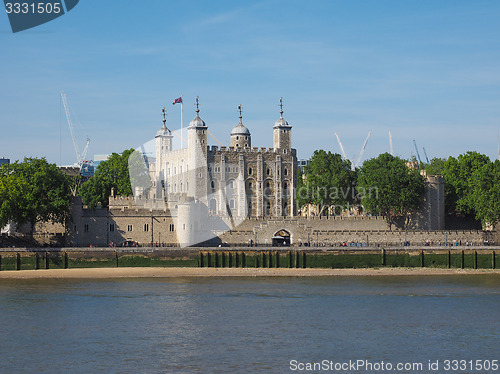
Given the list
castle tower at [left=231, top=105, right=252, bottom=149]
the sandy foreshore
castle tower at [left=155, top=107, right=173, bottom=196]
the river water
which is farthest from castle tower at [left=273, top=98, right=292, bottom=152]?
the river water

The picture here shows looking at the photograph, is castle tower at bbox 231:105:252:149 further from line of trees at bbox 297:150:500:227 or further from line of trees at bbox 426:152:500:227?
line of trees at bbox 426:152:500:227

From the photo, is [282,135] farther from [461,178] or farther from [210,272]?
[210,272]

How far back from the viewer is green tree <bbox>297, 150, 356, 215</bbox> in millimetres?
104812

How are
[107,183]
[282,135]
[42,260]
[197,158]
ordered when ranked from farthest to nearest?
1. [282,135]
2. [107,183]
3. [197,158]
4. [42,260]

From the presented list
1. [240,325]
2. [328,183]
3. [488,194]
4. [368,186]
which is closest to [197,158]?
→ [328,183]

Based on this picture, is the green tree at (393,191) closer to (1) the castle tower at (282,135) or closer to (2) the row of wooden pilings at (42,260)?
(1) the castle tower at (282,135)

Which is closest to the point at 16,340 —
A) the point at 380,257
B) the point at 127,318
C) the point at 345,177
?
the point at 127,318

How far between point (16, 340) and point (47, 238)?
4044cm

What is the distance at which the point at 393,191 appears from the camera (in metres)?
94.8

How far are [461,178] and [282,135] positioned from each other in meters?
25.3

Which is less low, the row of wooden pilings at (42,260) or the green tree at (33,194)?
the green tree at (33,194)

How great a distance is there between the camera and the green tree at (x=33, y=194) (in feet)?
261

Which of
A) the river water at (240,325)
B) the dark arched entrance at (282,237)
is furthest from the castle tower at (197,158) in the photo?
the river water at (240,325)

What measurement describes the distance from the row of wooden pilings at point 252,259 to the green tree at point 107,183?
28.7 meters
